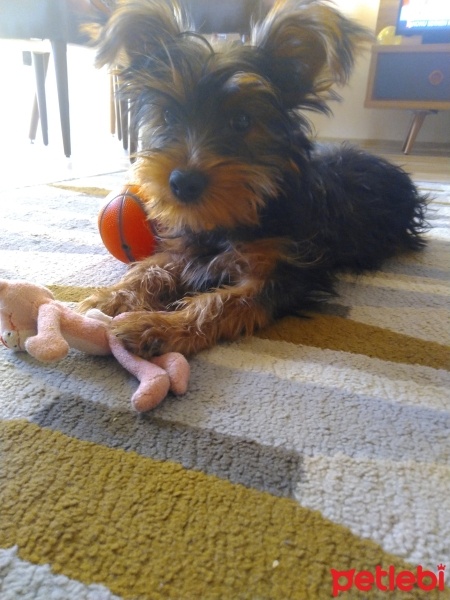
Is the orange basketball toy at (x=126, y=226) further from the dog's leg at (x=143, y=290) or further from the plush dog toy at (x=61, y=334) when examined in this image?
the plush dog toy at (x=61, y=334)

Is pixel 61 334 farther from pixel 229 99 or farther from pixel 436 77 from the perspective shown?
→ pixel 436 77

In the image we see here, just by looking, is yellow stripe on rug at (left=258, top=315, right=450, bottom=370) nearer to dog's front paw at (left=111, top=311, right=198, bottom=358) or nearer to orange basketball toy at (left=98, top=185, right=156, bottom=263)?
dog's front paw at (left=111, top=311, right=198, bottom=358)

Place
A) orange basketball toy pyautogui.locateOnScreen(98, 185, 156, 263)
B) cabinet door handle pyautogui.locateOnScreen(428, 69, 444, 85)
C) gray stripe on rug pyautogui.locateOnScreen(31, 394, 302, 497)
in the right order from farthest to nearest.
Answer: cabinet door handle pyautogui.locateOnScreen(428, 69, 444, 85), orange basketball toy pyautogui.locateOnScreen(98, 185, 156, 263), gray stripe on rug pyautogui.locateOnScreen(31, 394, 302, 497)

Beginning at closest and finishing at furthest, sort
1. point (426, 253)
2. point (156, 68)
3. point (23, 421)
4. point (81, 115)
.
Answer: point (23, 421), point (156, 68), point (426, 253), point (81, 115)

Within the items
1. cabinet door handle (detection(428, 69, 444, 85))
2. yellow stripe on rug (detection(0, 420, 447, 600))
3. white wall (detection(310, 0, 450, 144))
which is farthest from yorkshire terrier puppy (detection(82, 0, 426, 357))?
white wall (detection(310, 0, 450, 144))

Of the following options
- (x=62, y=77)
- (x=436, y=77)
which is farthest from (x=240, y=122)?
(x=436, y=77)

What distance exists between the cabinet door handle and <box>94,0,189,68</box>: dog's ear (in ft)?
13.8

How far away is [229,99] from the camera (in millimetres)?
1113

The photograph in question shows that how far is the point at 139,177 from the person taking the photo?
47.5 inches

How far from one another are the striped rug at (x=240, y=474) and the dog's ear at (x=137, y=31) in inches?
30.8

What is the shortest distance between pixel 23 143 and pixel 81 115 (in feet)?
6.69

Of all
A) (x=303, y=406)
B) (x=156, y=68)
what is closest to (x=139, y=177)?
(x=156, y=68)

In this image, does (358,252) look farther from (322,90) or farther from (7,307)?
(7,307)

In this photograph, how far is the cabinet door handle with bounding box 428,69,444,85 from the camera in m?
4.70
